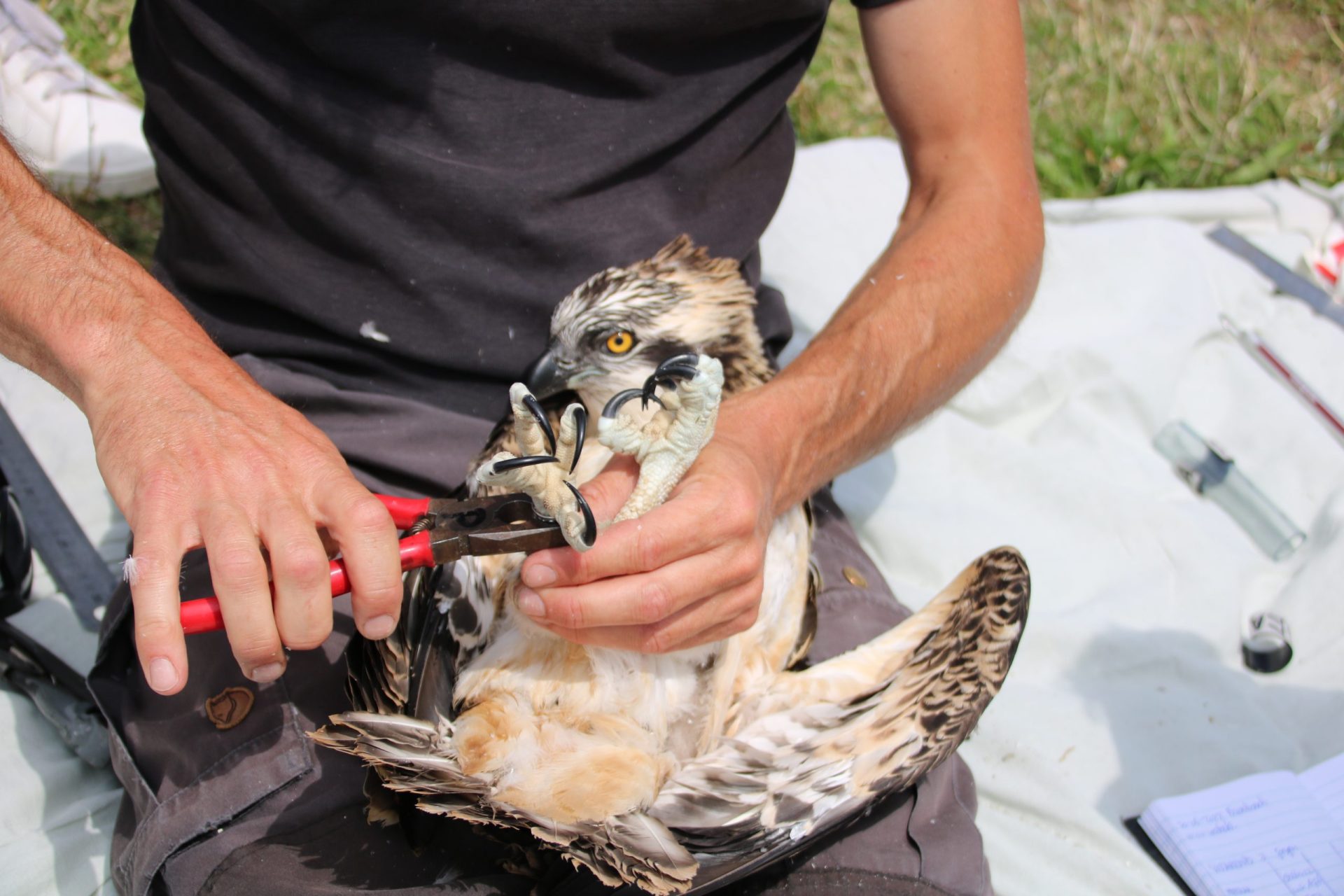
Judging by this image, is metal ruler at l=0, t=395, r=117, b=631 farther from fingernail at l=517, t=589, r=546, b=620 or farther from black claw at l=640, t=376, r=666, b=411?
black claw at l=640, t=376, r=666, b=411

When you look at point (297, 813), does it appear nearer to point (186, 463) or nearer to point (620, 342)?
point (186, 463)

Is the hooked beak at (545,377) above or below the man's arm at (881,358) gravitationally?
below

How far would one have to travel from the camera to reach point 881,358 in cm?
252

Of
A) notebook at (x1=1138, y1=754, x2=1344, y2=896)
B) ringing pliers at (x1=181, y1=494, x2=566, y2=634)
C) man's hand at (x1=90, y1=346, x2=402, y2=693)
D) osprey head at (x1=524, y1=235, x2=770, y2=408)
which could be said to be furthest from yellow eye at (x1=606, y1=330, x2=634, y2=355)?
notebook at (x1=1138, y1=754, x2=1344, y2=896)

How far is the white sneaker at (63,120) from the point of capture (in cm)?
454

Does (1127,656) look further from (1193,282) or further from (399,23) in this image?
(399,23)

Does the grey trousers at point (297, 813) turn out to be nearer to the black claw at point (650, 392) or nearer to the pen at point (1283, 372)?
the black claw at point (650, 392)

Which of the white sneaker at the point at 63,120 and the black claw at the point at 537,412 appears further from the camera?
the white sneaker at the point at 63,120

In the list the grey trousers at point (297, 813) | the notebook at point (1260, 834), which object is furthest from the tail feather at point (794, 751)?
the notebook at point (1260, 834)

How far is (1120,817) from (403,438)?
2374 mm

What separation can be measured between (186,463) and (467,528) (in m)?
0.47

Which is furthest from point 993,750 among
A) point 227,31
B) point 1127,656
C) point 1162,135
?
point 1162,135

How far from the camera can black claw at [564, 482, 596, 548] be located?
177 centimetres

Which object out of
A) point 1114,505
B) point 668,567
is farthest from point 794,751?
point 1114,505
